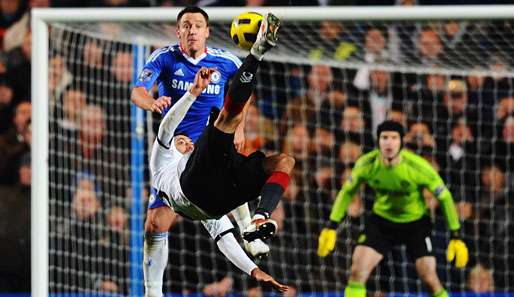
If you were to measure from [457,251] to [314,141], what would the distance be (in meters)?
2.07

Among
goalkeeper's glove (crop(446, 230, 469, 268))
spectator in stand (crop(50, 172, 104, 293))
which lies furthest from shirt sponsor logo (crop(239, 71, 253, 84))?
spectator in stand (crop(50, 172, 104, 293))

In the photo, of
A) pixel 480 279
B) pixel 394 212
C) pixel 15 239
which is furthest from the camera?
pixel 480 279

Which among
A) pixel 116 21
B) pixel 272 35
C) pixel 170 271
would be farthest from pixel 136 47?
pixel 272 35

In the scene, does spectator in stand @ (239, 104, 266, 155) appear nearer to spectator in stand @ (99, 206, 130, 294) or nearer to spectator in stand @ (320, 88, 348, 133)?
spectator in stand @ (320, 88, 348, 133)

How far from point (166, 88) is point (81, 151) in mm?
3116

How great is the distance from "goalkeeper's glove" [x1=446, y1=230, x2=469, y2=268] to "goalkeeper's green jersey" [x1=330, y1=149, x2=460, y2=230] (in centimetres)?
8

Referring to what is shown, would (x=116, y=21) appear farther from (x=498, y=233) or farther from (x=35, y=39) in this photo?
(x=498, y=233)

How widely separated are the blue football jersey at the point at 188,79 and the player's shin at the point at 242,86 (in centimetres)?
115

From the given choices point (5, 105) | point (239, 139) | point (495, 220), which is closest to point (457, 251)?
point (495, 220)

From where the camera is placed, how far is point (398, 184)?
11.4 meters

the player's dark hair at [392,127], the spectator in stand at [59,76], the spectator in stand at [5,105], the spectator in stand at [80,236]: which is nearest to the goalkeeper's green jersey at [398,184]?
the player's dark hair at [392,127]

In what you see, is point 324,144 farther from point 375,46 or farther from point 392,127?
point 392,127

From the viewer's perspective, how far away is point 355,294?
435 inches

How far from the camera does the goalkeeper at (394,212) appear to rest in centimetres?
1111
